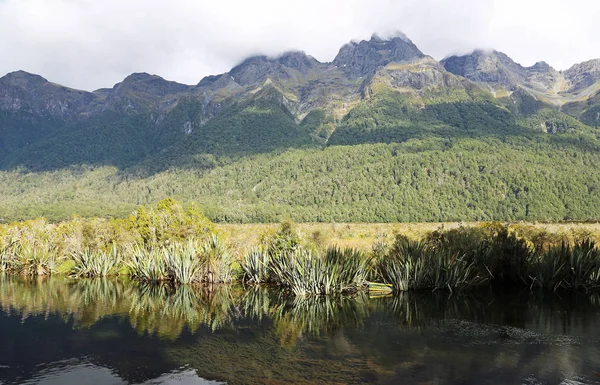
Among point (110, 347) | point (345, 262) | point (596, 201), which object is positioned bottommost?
point (110, 347)

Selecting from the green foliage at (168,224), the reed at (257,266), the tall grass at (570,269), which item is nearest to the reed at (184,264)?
the reed at (257,266)

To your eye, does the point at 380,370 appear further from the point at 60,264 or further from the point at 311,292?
the point at 60,264

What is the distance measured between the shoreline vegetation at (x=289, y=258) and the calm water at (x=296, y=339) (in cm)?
127

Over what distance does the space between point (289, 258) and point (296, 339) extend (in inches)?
244

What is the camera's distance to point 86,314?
14.6 metres

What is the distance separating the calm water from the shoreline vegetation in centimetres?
127

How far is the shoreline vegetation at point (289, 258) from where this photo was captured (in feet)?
56.2

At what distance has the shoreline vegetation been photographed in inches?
675

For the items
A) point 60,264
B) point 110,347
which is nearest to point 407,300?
point 110,347

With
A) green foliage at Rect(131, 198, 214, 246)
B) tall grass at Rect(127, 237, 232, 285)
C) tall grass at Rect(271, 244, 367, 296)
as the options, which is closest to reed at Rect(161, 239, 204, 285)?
tall grass at Rect(127, 237, 232, 285)

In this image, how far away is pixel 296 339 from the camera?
1177 cm

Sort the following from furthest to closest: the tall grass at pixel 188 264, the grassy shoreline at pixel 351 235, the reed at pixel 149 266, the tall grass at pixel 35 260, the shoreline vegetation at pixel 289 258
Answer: the grassy shoreline at pixel 351 235
the tall grass at pixel 35 260
the reed at pixel 149 266
the tall grass at pixel 188 264
the shoreline vegetation at pixel 289 258

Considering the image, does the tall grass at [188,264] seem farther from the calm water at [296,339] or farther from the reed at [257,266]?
the calm water at [296,339]

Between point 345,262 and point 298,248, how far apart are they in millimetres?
2107
